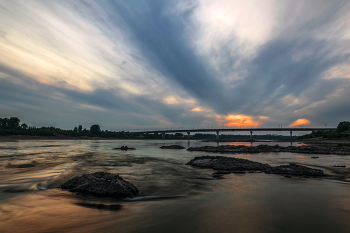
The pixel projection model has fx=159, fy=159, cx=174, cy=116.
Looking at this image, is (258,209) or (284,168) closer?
(258,209)

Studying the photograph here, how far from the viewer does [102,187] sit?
28.9 feet

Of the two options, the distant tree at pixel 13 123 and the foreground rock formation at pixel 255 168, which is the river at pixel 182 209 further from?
the distant tree at pixel 13 123

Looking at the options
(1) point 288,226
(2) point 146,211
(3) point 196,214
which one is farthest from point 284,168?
(2) point 146,211

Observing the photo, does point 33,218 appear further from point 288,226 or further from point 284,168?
point 284,168

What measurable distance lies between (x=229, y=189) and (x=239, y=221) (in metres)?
4.32

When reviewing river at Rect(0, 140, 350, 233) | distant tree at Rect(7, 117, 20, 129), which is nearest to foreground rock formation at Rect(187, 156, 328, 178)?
river at Rect(0, 140, 350, 233)

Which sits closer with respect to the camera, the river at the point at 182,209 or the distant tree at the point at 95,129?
the river at the point at 182,209

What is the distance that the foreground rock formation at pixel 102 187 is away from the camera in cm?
847

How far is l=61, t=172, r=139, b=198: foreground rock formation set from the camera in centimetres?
847

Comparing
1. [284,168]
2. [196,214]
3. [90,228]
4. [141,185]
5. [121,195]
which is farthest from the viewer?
[284,168]

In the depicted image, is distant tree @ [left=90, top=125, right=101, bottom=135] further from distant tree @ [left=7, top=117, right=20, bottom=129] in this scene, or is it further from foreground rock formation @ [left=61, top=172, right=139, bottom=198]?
foreground rock formation @ [left=61, top=172, right=139, bottom=198]

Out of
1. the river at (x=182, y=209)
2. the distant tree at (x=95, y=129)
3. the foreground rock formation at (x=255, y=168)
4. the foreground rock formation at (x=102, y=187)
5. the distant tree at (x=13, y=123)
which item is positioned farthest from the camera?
the distant tree at (x=95, y=129)

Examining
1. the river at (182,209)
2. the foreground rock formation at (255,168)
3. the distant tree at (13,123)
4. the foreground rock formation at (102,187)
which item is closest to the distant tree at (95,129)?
the distant tree at (13,123)

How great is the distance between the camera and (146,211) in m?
6.98
